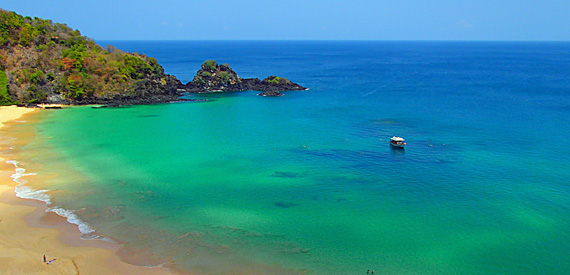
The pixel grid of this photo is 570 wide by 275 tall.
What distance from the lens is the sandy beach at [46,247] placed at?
30.0 m

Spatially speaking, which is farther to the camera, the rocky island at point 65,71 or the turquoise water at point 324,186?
the rocky island at point 65,71

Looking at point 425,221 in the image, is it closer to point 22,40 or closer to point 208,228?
point 208,228

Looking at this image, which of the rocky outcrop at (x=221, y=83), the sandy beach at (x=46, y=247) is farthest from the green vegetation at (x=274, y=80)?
the sandy beach at (x=46, y=247)

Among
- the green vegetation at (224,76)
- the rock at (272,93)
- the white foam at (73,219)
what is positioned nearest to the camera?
the white foam at (73,219)

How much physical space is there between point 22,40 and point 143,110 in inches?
Result: 1455

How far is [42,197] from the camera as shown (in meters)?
41.7

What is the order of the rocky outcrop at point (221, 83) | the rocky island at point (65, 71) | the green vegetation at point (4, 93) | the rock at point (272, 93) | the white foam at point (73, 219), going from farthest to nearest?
the rocky outcrop at point (221, 83)
the rock at point (272, 93)
the rocky island at point (65, 71)
the green vegetation at point (4, 93)
the white foam at point (73, 219)

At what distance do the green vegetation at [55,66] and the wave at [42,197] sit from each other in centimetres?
4583

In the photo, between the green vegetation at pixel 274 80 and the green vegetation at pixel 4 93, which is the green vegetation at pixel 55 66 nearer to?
the green vegetation at pixel 4 93

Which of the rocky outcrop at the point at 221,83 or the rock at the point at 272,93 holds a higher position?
the rocky outcrop at the point at 221,83

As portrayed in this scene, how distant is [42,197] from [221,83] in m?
79.8

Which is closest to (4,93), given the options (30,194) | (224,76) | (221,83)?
(221,83)

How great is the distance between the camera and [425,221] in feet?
123

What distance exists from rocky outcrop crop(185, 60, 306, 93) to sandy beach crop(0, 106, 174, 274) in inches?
3089
